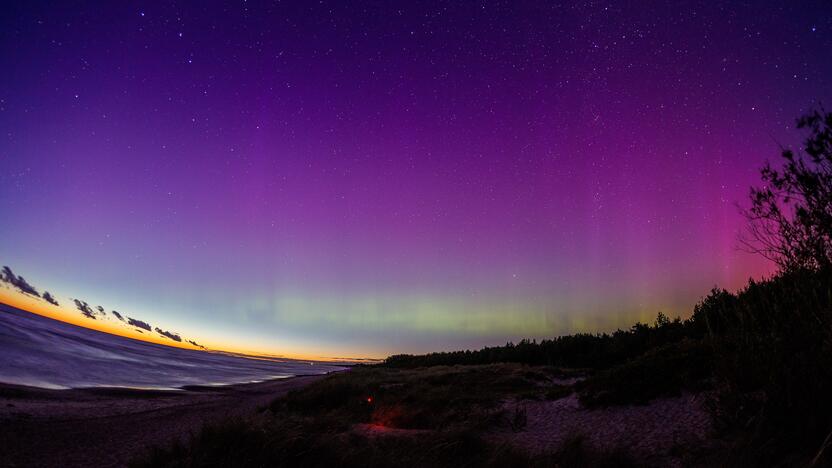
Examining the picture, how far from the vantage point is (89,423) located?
12.7 meters

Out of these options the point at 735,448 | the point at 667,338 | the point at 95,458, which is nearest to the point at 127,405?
the point at 95,458

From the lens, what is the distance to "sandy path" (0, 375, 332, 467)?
29.8 ft

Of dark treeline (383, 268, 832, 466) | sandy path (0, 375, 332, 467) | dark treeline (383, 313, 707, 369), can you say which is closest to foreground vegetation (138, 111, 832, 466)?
dark treeline (383, 268, 832, 466)

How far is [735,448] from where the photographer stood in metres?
5.36

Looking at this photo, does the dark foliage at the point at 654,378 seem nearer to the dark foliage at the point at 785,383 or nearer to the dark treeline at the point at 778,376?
the dark treeline at the point at 778,376

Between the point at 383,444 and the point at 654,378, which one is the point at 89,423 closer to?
the point at 383,444

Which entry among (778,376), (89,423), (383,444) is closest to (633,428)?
(778,376)

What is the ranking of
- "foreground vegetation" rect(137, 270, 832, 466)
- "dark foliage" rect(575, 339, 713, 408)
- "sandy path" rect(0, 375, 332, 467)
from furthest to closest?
"sandy path" rect(0, 375, 332, 467), "dark foliage" rect(575, 339, 713, 408), "foreground vegetation" rect(137, 270, 832, 466)

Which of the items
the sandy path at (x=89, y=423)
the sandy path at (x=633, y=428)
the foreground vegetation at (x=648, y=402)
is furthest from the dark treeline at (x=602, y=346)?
the sandy path at (x=89, y=423)

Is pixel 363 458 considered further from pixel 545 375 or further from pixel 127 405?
pixel 127 405

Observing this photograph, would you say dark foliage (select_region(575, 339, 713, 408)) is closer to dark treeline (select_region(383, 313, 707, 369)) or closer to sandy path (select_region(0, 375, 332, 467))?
dark treeline (select_region(383, 313, 707, 369))

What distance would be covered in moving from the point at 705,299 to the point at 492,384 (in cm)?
924

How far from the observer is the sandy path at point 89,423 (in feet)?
29.8

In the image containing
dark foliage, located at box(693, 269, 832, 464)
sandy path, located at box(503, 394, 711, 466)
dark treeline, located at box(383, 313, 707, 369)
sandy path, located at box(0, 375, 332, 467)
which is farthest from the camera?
dark treeline, located at box(383, 313, 707, 369)
